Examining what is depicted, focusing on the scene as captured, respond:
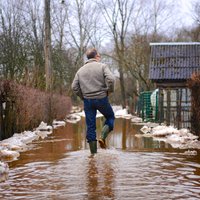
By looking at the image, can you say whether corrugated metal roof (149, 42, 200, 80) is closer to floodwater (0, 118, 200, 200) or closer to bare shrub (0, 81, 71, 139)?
bare shrub (0, 81, 71, 139)

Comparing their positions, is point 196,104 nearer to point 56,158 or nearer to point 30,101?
point 56,158

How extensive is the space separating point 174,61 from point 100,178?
19.8 meters

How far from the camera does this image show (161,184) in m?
5.46

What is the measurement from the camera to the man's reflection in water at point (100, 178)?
493 centimetres

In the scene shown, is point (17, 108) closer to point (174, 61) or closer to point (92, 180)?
point (92, 180)

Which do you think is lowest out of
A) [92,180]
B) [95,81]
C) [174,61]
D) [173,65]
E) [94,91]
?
[92,180]

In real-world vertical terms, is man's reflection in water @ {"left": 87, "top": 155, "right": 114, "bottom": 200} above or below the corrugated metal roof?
below

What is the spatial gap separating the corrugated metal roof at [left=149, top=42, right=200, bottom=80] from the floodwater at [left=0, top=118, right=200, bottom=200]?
15.2 metres

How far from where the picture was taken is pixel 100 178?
5.87m

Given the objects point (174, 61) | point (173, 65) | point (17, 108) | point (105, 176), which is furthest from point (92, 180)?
point (174, 61)

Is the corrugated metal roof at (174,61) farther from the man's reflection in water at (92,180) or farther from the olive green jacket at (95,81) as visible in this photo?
the man's reflection in water at (92,180)

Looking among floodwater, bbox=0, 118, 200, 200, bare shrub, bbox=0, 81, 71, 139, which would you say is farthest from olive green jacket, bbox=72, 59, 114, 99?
bare shrub, bbox=0, 81, 71, 139

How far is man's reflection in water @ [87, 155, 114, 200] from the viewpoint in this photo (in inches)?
194

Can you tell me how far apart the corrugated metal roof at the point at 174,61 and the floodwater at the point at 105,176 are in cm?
1524
